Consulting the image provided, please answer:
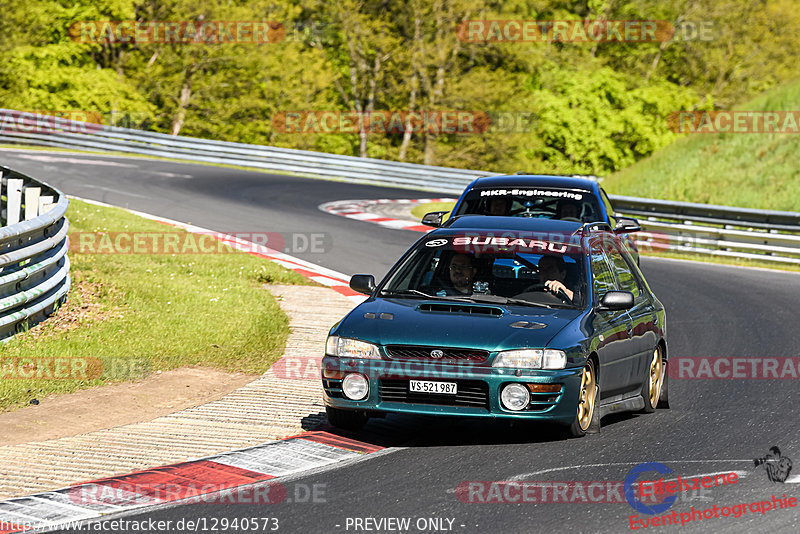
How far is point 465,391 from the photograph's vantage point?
24.4 feet

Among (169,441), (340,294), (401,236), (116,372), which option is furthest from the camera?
(401,236)

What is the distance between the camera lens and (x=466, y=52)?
172 feet

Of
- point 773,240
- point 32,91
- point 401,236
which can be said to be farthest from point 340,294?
point 32,91

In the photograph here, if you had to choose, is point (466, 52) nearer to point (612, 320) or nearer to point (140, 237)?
point (140, 237)

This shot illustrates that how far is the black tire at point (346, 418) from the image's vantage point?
798 cm

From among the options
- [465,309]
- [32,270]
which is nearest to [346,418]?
[465,309]

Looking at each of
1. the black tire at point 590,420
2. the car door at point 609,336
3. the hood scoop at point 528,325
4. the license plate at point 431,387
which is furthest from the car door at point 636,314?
the license plate at point 431,387

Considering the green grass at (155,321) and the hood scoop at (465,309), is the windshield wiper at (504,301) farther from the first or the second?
the green grass at (155,321)

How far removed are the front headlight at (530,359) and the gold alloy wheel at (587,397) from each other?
0.33 metres

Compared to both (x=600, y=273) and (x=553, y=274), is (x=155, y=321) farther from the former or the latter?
(x=600, y=273)

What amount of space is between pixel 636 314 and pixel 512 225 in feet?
4.03

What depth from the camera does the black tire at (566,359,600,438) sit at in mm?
7672

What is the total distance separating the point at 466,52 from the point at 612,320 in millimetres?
45257

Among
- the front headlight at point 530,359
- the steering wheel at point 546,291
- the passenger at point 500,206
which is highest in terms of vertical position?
the steering wheel at point 546,291
